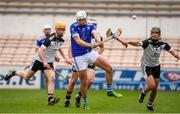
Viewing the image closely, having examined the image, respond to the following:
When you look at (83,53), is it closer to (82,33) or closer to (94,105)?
(82,33)

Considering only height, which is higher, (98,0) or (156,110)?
(98,0)

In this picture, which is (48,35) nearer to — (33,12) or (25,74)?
(25,74)

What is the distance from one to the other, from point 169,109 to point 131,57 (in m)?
12.3

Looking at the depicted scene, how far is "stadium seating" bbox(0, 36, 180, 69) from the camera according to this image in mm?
28938

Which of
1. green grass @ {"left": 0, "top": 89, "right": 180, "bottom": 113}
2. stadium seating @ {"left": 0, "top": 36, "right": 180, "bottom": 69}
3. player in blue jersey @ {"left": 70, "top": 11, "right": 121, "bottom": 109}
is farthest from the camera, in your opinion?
stadium seating @ {"left": 0, "top": 36, "right": 180, "bottom": 69}

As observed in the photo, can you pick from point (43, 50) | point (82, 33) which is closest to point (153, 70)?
point (82, 33)

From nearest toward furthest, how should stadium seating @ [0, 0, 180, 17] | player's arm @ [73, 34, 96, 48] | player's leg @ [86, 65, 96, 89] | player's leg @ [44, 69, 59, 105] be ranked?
1. player's arm @ [73, 34, 96, 48]
2. player's leg @ [44, 69, 59, 105]
3. player's leg @ [86, 65, 96, 89]
4. stadium seating @ [0, 0, 180, 17]

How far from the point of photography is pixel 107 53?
3000 cm

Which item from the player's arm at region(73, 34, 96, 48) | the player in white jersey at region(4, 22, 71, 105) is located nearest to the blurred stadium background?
the player in white jersey at region(4, 22, 71, 105)

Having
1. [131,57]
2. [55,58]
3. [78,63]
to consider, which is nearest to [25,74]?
[55,58]

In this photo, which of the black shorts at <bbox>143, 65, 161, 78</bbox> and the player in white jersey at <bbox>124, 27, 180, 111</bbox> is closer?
the player in white jersey at <bbox>124, 27, 180, 111</bbox>

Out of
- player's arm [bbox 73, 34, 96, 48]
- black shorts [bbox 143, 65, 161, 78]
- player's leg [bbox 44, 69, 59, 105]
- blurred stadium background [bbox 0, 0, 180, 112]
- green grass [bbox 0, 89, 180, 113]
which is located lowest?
green grass [bbox 0, 89, 180, 113]

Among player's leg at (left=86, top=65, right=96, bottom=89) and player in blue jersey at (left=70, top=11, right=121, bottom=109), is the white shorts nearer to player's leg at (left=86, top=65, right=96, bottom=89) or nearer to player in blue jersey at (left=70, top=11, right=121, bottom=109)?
player in blue jersey at (left=70, top=11, right=121, bottom=109)

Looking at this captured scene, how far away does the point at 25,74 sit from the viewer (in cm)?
1977
